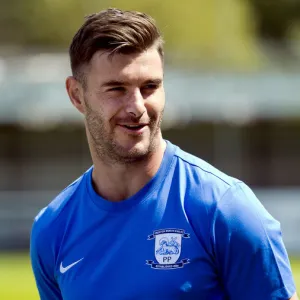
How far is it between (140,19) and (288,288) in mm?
1271

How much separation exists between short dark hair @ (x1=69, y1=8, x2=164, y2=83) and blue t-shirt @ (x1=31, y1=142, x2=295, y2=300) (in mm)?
492

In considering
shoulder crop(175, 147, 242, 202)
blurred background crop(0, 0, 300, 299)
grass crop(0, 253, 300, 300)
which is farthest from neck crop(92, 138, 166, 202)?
blurred background crop(0, 0, 300, 299)

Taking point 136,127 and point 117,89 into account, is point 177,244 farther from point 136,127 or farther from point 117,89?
point 117,89

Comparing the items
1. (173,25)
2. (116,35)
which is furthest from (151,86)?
(173,25)

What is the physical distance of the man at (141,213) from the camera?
3.74m

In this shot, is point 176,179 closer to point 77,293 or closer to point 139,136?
point 139,136

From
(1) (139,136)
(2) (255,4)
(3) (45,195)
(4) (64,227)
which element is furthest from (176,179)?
(2) (255,4)

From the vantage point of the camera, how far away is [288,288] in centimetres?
379

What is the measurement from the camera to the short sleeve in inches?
145

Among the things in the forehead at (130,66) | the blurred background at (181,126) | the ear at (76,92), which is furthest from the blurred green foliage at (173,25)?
the forehead at (130,66)

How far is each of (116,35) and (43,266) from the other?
43.8 inches

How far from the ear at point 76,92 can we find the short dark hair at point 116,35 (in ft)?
A: 0.55

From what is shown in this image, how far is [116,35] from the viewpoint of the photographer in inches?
154

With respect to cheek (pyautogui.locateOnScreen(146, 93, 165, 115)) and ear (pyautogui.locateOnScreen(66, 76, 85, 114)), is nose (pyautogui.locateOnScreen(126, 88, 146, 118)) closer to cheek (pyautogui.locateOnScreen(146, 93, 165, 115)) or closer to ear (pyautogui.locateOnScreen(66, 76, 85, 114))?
cheek (pyautogui.locateOnScreen(146, 93, 165, 115))
